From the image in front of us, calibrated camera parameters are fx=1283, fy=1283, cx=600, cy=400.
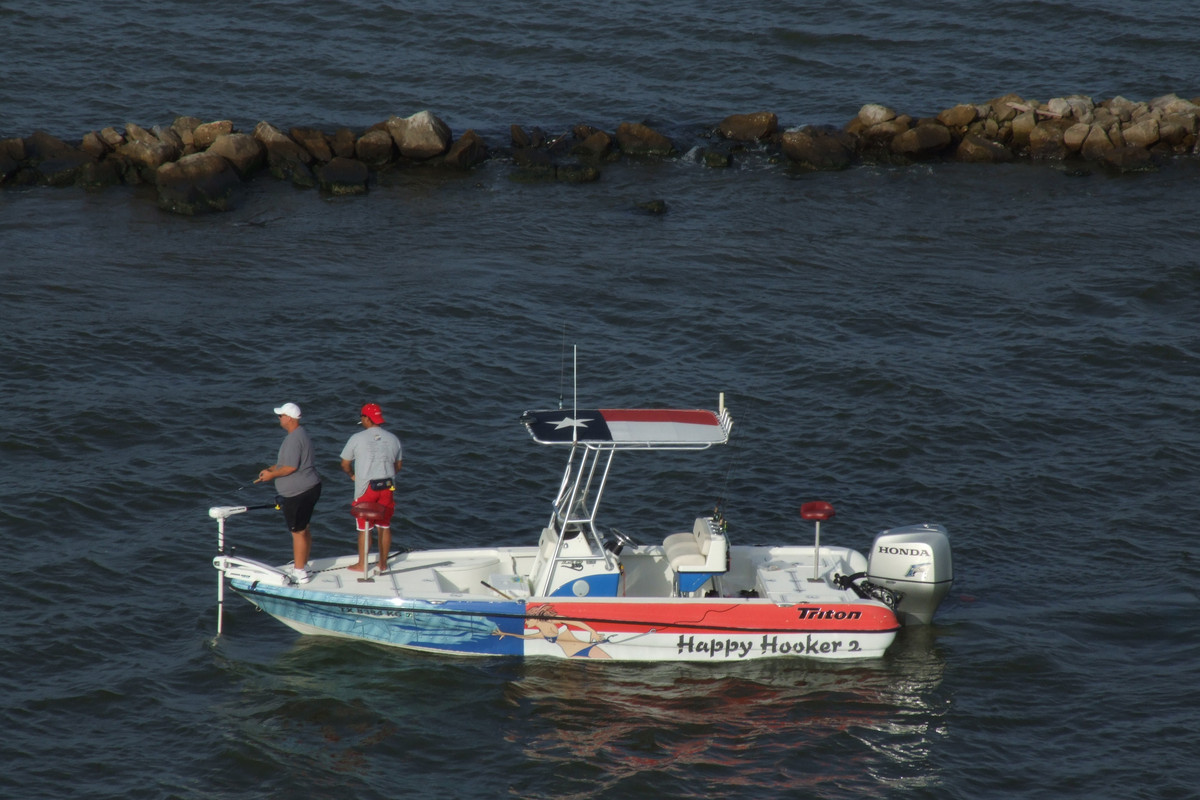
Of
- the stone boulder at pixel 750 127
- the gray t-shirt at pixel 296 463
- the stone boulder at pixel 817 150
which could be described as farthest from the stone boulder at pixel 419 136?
the gray t-shirt at pixel 296 463

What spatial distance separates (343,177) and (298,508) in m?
15.4

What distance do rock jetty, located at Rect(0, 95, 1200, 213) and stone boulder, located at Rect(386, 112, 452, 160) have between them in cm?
3

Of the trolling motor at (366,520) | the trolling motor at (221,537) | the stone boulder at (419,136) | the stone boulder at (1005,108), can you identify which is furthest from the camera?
the stone boulder at (1005,108)

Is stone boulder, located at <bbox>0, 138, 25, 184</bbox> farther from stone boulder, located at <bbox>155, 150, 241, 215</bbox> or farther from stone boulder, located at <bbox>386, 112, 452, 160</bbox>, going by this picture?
stone boulder, located at <bbox>386, 112, 452, 160</bbox>

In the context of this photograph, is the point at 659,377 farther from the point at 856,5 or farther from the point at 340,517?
the point at 856,5

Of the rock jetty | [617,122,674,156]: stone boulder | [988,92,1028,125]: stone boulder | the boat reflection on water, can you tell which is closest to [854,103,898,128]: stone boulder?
the rock jetty

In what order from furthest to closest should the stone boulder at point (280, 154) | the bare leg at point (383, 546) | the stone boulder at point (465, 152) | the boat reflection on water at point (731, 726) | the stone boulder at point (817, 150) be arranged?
the stone boulder at point (817, 150), the stone boulder at point (465, 152), the stone boulder at point (280, 154), the bare leg at point (383, 546), the boat reflection on water at point (731, 726)

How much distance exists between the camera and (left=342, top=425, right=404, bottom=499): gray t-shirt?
1262 centimetres

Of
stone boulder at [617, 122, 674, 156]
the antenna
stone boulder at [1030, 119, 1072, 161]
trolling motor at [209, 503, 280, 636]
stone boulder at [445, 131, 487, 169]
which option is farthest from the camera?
stone boulder at [1030, 119, 1072, 161]

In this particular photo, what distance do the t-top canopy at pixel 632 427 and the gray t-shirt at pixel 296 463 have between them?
215 centimetres

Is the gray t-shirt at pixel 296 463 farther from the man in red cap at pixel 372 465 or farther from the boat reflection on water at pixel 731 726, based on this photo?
the boat reflection on water at pixel 731 726

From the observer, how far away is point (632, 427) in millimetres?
12828

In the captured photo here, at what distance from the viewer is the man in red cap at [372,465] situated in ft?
41.4

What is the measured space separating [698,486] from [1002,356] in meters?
6.37
